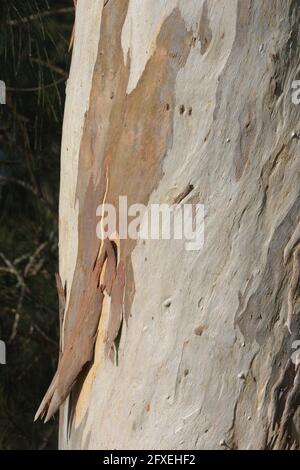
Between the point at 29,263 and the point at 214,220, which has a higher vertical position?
the point at 214,220

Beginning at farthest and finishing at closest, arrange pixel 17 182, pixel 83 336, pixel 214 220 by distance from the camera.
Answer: pixel 17 182 < pixel 83 336 < pixel 214 220

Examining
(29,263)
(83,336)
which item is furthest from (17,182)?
(83,336)

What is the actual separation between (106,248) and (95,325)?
10 centimetres

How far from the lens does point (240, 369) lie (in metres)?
0.92

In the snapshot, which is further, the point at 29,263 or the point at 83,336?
the point at 29,263

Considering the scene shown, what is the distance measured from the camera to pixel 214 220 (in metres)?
0.92

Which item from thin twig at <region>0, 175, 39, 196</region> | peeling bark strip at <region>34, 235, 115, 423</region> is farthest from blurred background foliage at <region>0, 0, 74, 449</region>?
peeling bark strip at <region>34, 235, 115, 423</region>

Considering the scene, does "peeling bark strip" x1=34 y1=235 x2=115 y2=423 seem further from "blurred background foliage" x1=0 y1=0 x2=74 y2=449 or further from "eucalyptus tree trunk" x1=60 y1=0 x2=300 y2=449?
"blurred background foliage" x1=0 y1=0 x2=74 y2=449

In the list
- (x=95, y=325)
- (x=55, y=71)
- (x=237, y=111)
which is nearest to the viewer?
(x=237, y=111)

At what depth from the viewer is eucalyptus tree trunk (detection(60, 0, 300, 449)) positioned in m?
0.91

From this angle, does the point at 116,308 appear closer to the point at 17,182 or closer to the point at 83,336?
the point at 83,336

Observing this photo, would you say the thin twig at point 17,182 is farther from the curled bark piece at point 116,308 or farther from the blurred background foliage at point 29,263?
the curled bark piece at point 116,308
